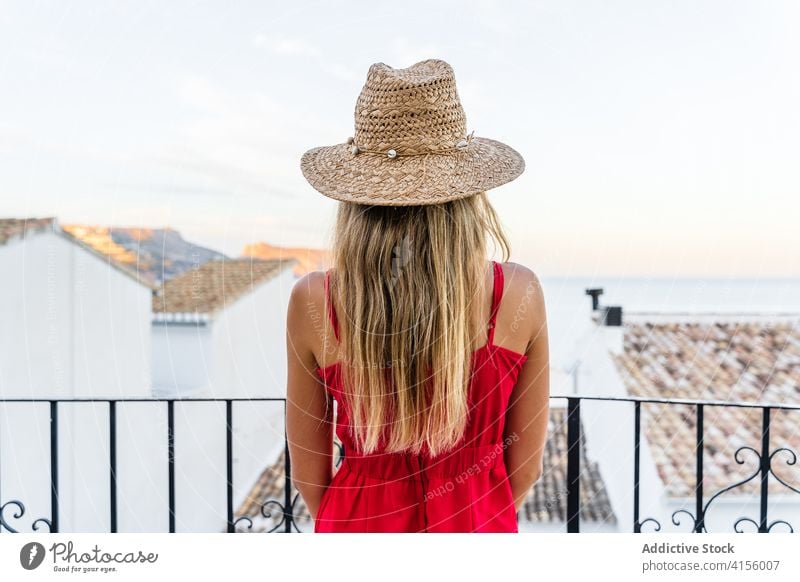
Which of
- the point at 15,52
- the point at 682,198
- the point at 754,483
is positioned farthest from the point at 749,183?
the point at 754,483

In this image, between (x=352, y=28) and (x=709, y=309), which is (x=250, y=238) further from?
(x=709, y=309)

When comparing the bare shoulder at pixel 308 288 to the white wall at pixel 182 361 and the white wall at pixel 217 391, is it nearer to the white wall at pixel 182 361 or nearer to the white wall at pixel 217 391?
the white wall at pixel 217 391

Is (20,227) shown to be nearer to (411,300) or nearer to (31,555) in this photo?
(31,555)

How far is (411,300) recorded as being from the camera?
34.6 inches

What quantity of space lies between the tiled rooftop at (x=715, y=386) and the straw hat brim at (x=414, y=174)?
3188 millimetres

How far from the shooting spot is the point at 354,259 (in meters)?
0.88

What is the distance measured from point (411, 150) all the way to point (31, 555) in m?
1.10

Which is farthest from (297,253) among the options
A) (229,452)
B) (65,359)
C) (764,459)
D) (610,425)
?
(610,425)

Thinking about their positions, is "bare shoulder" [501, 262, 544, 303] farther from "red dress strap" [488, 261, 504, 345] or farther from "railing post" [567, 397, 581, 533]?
"railing post" [567, 397, 581, 533]

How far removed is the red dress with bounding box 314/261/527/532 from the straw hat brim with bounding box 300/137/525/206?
10.8 inches

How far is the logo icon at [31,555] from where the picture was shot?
1.19 metres

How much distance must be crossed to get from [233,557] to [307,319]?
2.03 ft

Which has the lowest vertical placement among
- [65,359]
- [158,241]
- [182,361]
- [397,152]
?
[182,361]

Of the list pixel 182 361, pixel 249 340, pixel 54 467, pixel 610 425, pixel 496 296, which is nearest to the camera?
pixel 496 296
